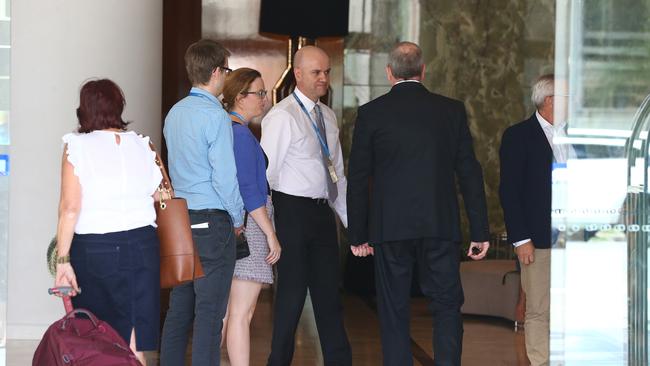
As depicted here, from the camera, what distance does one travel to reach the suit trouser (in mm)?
5586

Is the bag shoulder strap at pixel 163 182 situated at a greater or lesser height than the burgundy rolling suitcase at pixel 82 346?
greater

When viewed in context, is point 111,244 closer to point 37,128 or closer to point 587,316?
point 587,316

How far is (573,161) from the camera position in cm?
443

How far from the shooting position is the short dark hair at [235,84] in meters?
5.15

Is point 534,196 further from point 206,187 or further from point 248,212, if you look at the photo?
point 206,187

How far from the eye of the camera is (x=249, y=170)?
496 centimetres

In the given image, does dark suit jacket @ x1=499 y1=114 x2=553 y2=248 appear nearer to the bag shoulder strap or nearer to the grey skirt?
the grey skirt

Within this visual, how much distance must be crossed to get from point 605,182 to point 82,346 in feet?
6.97

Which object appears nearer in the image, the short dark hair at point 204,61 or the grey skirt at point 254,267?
the short dark hair at point 204,61

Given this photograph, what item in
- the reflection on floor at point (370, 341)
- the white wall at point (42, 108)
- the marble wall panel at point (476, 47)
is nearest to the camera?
the reflection on floor at point (370, 341)

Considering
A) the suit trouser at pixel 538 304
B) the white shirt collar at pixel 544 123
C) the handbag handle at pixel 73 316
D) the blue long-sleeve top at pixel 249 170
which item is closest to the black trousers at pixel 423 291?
the blue long-sleeve top at pixel 249 170

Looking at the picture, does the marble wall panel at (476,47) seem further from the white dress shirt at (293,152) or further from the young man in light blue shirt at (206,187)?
the young man in light blue shirt at (206,187)

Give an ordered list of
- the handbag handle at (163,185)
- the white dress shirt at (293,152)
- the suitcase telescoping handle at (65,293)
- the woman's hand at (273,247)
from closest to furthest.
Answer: the suitcase telescoping handle at (65,293) < the handbag handle at (163,185) < the woman's hand at (273,247) < the white dress shirt at (293,152)

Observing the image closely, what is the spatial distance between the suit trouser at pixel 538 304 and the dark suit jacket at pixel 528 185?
0.37 ft
